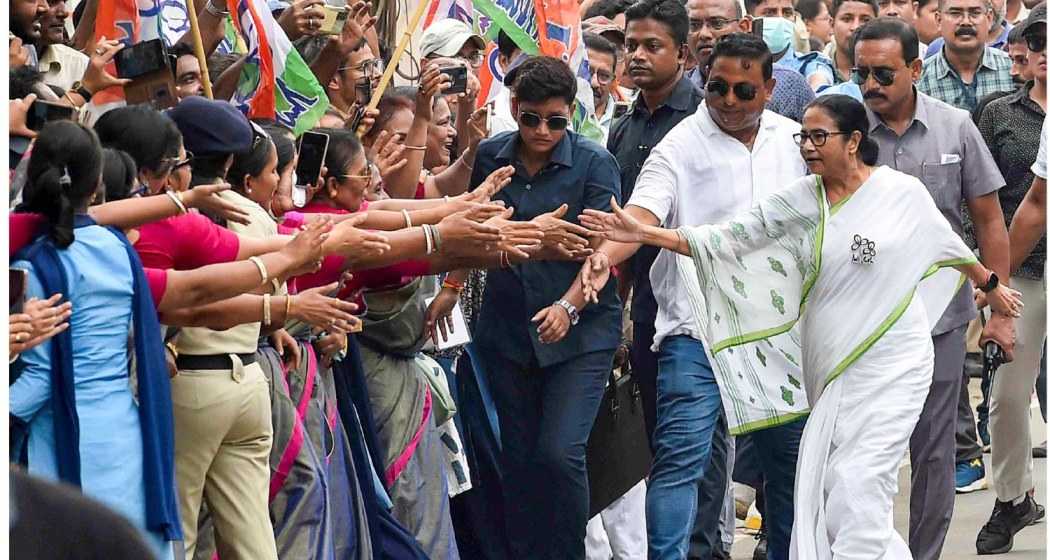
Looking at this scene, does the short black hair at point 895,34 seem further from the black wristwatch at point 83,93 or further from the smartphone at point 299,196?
the black wristwatch at point 83,93

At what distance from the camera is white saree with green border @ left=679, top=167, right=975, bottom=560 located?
665 cm

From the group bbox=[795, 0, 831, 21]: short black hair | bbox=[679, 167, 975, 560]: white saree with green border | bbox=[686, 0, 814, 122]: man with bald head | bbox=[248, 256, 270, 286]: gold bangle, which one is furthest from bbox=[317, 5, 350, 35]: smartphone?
bbox=[795, 0, 831, 21]: short black hair

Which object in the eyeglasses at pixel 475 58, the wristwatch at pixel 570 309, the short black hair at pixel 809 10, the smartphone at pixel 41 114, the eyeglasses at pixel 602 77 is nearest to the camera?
the smartphone at pixel 41 114

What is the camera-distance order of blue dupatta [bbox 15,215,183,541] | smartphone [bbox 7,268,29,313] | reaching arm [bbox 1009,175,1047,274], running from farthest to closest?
reaching arm [bbox 1009,175,1047,274] < blue dupatta [bbox 15,215,183,541] < smartphone [bbox 7,268,29,313]

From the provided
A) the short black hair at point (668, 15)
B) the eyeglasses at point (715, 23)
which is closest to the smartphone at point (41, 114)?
the short black hair at point (668, 15)

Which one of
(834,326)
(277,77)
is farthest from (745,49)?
(277,77)

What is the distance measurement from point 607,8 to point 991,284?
579cm

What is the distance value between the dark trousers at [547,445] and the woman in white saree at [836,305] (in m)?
0.51

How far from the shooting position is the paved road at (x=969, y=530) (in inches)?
329

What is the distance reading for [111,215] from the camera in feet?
15.9

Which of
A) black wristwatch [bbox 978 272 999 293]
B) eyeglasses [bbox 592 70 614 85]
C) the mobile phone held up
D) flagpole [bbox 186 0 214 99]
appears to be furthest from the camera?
eyeglasses [bbox 592 70 614 85]

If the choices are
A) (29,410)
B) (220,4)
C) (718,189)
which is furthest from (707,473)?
(29,410)

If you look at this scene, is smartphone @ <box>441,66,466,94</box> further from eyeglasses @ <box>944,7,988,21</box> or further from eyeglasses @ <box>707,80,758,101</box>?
eyeglasses @ <box>944,7,988,21</box>

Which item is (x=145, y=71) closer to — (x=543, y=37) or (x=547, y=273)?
(x=547, y=273)
